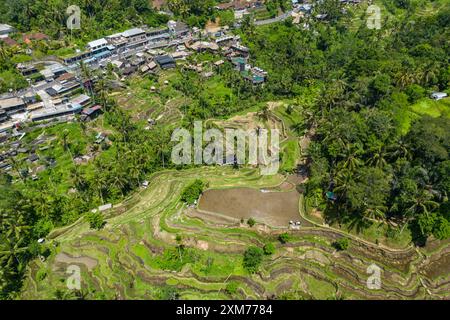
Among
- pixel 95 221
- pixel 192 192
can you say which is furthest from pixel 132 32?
pixel 95 221

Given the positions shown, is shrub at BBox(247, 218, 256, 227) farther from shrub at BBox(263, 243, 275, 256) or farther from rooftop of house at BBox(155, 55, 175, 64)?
rooftop of house at BBox(155, 55, 175, 64)

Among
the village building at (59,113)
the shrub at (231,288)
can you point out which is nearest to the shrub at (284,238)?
the shrub at (231,288)

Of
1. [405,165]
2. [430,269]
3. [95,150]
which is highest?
[405,165]

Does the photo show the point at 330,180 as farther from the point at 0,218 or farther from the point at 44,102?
the point at 44,102

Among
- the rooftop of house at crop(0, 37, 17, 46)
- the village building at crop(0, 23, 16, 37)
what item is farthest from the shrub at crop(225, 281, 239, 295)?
the village building at crop(0, 23, 16, 37)

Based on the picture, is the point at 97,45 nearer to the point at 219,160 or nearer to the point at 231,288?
the point at 219,160
